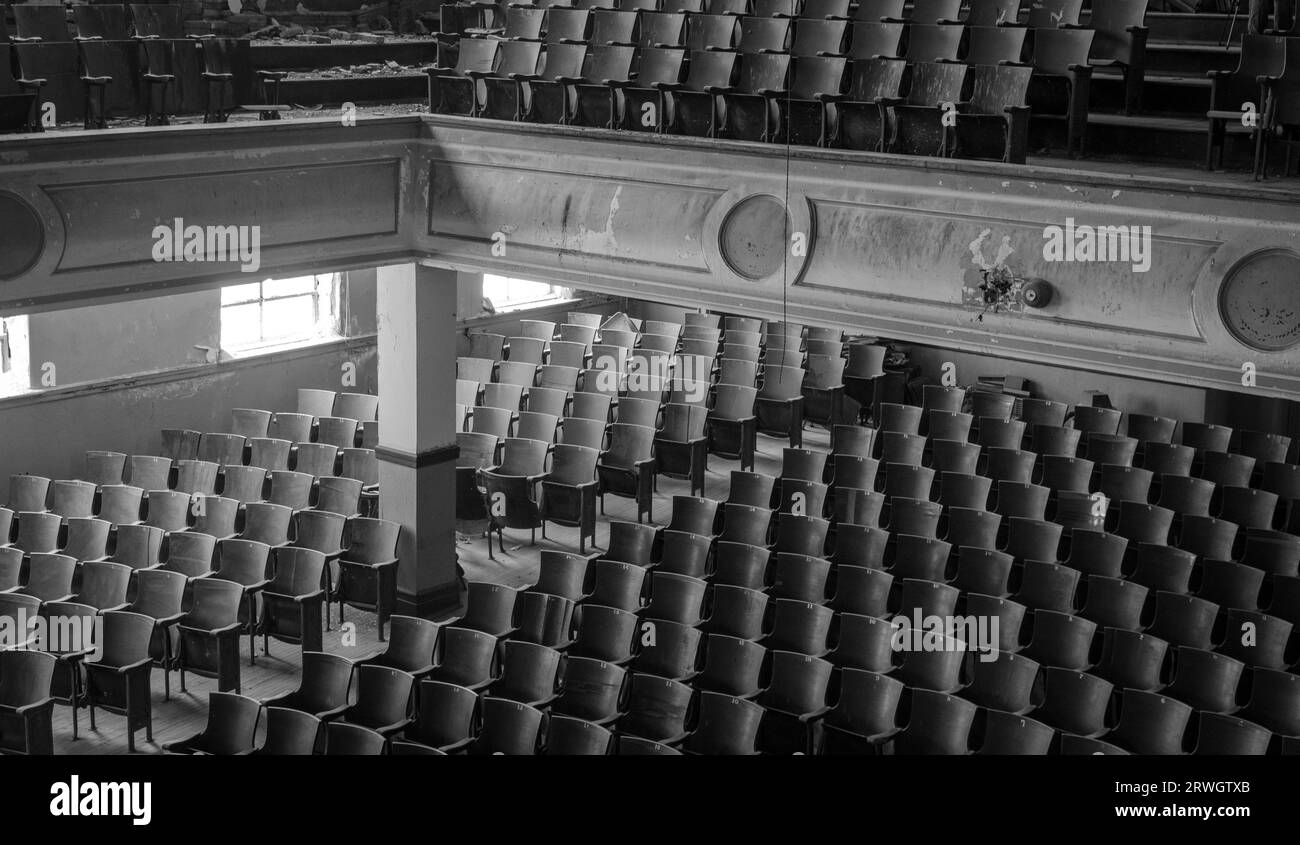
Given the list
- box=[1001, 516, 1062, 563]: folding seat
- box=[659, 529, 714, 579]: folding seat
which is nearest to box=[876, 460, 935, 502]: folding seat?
box=[1001, 516, 1062, 563]: folding seat

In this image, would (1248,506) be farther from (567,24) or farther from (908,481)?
(567,24)

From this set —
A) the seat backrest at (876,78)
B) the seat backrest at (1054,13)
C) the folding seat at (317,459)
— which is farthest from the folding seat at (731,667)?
the folding seat at (317,459)

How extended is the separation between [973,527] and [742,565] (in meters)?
1.51

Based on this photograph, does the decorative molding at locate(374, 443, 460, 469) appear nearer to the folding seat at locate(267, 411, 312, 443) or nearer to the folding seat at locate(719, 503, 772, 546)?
the folding seat at locate(267, 411, 312, 443)

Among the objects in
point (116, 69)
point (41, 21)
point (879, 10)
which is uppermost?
point (879, 10)

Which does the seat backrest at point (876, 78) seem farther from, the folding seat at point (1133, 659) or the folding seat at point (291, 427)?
the folding seat at point (291, 427)

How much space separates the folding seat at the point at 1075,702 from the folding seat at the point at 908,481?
293cm

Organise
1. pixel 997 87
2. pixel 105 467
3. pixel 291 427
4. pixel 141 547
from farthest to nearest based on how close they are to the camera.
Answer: pixel 291 427 < pixel 105 467 < pixel 141 547 < pixel 997 87

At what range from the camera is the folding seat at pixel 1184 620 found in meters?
7.95

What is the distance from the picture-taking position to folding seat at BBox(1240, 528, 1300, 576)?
8.78 m

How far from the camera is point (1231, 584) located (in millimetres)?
8422

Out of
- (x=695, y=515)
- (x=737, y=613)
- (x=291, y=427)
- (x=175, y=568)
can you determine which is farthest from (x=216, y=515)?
(x=737, y=613)

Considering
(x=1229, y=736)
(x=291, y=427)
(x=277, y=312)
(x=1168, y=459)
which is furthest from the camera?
(x=277, y=312)
